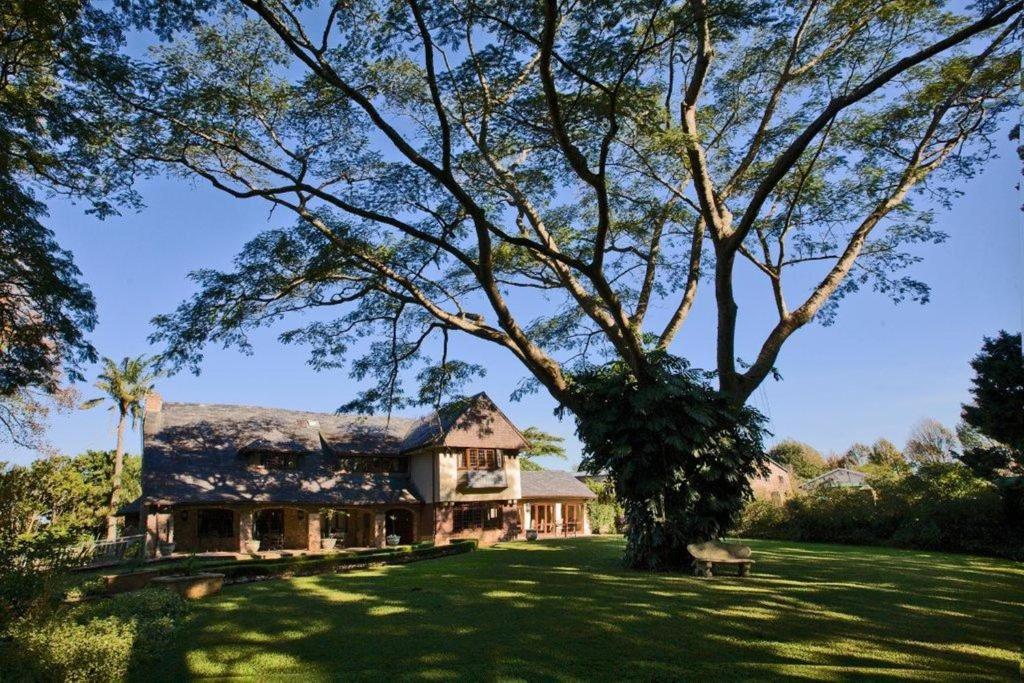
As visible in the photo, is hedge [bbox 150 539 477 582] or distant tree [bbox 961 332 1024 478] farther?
hedge [bbox 150 539 477 582]

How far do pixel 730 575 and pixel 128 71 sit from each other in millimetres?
15455

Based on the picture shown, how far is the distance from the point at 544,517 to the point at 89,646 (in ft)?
106

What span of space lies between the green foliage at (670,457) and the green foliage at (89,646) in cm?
872

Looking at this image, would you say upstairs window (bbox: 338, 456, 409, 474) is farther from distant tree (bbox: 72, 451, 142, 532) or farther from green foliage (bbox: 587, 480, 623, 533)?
green foliage (bbox: 587, 480, 623, 533)

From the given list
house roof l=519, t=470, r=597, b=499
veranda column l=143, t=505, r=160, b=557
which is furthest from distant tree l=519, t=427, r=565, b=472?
veranda column l=143, t=505, r=160, b=557

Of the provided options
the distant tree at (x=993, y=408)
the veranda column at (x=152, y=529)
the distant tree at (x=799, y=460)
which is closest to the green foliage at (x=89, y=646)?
the distant tree at (x=993, y=408)

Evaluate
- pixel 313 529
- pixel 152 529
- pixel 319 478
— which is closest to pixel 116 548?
pixel 152 529

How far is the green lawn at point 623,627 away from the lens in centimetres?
609

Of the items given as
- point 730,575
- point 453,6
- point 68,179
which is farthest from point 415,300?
point 730,575

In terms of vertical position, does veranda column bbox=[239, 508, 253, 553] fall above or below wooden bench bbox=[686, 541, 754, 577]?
below

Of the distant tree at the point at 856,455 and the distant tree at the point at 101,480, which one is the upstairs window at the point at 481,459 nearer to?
the distant tree at the point at 101,480

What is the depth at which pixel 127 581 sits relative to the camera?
521 inches

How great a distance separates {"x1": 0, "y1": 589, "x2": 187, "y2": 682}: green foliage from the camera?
19.9ft

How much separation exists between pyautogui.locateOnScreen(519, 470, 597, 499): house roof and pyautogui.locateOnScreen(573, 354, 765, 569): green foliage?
70.7 feet
